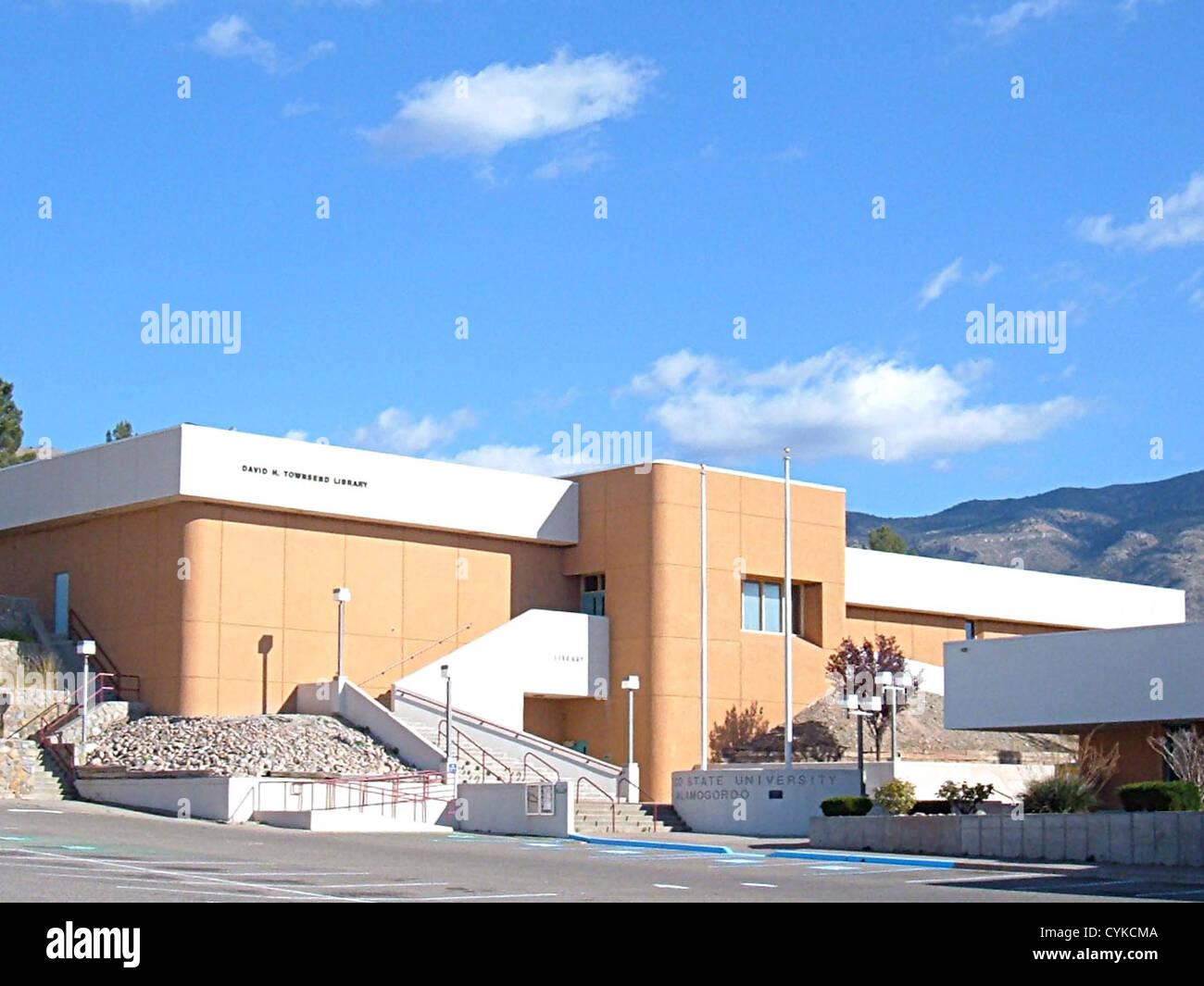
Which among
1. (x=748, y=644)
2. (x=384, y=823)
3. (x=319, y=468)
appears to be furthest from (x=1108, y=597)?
(x=384, y=823)

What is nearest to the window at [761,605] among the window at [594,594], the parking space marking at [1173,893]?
the window at [594,594]

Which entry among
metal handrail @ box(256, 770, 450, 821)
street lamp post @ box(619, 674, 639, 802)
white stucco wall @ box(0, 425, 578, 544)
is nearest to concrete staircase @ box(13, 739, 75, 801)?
metal handrail @ box(256, 770, 450, 821)

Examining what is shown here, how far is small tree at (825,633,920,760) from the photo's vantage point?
165ft

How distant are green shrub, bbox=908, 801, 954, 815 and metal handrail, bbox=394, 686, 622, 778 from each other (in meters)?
12.2

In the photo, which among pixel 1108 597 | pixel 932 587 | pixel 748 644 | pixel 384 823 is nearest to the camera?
pixel 384 823

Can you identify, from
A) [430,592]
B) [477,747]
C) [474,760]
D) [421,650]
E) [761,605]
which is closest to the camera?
[474,760]

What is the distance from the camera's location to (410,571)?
165 ft

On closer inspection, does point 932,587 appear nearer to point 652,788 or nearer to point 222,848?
point 652,788

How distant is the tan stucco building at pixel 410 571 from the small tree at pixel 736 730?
17.6 inches

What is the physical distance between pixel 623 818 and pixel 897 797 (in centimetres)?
936

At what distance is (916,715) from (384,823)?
76.6ft

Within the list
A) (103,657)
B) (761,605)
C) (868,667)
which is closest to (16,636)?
(103,657)

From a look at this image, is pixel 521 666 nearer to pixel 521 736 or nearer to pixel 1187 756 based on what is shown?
pixel 521 736
